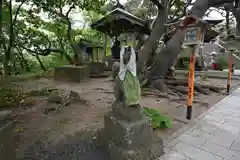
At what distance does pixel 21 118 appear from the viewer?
4133 mm

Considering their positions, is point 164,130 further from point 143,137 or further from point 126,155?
point 126,155

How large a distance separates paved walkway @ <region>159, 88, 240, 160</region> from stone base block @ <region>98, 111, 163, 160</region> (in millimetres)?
274

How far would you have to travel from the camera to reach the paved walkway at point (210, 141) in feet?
9.15

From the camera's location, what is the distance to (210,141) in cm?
324

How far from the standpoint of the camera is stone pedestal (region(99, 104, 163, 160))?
2.52 m

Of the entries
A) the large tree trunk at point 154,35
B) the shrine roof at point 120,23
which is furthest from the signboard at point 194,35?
the large tree trunk at point 154,35

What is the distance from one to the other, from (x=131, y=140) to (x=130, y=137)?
47 mm

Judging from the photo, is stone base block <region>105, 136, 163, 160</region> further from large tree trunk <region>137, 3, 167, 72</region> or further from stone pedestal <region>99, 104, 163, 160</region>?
large tree trunk <region>137, 3, 167, 72</region>

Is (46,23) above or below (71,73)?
above

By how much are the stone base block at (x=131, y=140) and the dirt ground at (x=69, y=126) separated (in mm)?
302

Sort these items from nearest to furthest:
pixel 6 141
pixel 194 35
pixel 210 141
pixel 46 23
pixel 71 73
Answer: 1. pixel 6 141
2. pixel 210 141
3. pixel 194 35
4. pixel 71 73
5. pixel 46 23

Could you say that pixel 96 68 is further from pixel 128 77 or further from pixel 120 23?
pixel 128 77

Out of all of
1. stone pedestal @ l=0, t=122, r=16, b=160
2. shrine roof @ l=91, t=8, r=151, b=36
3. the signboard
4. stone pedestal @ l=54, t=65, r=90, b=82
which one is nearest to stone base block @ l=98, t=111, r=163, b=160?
stone pedestal @ l=0, t=122, r=16, b=160

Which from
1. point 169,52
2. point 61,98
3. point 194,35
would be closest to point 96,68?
point 169,52
